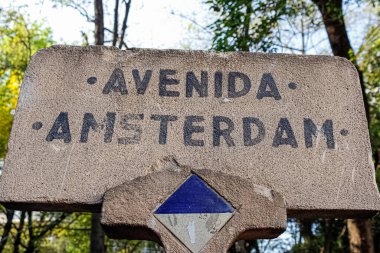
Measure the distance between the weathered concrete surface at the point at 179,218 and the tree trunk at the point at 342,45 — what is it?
233 inches

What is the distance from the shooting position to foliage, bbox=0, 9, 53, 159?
11.8 meters

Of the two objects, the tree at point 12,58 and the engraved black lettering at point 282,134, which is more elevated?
the tree at point 12,58

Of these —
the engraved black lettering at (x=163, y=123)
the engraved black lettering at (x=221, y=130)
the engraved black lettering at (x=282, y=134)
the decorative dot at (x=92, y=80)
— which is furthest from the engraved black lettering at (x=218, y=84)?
the decorative dot at (x=92, y=80)

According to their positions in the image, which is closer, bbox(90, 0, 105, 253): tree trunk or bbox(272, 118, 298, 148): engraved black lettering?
bbox(272, 118, 298, 148): engraved black lettering

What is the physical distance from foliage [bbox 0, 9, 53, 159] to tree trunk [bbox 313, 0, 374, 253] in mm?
6757

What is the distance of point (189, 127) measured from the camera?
329 centimetres

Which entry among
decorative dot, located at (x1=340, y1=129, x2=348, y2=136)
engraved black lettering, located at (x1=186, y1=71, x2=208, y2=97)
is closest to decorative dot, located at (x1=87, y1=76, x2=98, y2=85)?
engraved black lettering, located at (x1=186, y1=71, x2=208, y2=97)

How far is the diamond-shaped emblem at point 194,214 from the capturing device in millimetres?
2895

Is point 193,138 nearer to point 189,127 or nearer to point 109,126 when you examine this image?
point 189,127

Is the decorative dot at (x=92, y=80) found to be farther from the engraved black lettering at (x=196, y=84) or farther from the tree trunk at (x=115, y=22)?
the tree trunk at (x=115, y=22)

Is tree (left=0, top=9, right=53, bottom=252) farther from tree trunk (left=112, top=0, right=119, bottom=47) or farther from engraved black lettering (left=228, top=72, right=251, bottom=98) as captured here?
engraved black lettering (left=228, top=72, right=251, bottom=98)

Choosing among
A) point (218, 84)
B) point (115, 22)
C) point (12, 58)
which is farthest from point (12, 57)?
point (218, 84)

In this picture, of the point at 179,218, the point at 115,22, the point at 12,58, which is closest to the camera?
the point at 179,218

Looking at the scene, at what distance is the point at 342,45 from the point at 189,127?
712cm
